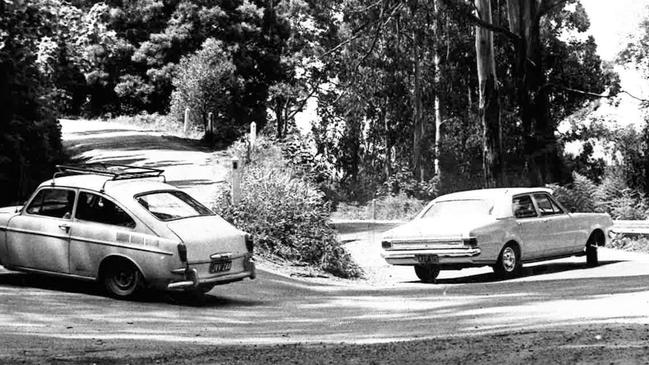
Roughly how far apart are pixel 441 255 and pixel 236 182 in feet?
16.8

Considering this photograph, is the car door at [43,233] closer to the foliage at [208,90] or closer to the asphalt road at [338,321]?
the asphalt road at [338,321]

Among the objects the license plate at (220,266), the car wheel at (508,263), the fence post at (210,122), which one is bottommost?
the car wheel at (508,263)

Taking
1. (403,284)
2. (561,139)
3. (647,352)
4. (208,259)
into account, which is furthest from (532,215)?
(561,139)

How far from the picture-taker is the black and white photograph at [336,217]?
37.9 feet

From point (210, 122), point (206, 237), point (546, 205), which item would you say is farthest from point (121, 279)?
point (210, 122)

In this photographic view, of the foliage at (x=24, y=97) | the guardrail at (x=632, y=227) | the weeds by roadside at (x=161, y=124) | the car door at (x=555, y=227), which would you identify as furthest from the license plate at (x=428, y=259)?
the weeds by roadside at (x=161, y=124)

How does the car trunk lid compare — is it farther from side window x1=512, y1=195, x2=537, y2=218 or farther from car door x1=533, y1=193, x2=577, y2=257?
car door x1=533, y1=193, x2=577, y2=257

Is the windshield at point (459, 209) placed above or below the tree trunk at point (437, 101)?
below

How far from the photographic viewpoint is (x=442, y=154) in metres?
57.5

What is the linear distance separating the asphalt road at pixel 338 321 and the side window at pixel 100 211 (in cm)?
109

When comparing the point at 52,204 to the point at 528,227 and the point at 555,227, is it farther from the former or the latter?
the point at 555,227

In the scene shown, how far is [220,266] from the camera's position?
1469 cm

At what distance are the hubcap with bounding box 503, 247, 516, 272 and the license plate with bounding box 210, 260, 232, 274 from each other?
248 inches

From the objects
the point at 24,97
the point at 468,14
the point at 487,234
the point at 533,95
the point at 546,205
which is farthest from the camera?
the point at 533,95
